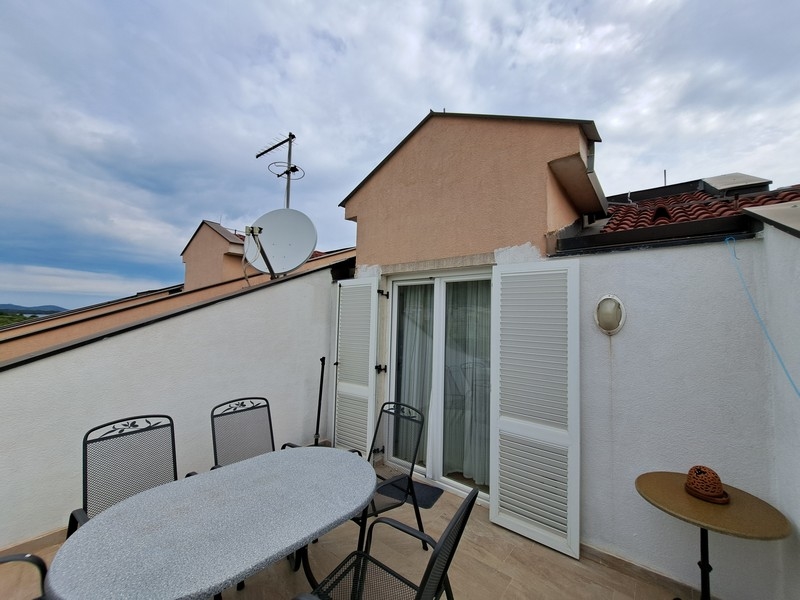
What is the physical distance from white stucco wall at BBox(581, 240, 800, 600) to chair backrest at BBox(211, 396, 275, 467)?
124 inches

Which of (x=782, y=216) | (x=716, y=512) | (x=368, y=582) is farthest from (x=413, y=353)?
(x=782, y=216)

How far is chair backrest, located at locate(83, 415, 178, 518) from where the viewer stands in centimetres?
219

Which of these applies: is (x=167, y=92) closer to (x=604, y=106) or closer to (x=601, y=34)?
(x=601, y=34)

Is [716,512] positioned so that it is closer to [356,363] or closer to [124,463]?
[356,363]

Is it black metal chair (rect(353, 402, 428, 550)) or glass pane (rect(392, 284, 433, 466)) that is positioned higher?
glass pane (rect(392, 284, 433, 466))

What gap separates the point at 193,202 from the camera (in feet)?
31.7

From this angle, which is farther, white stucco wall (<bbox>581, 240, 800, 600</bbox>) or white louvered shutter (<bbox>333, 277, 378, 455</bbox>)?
white louvered shutter (<bbox>333, 277, 378, 455</bbox>)

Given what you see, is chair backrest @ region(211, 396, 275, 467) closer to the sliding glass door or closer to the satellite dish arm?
the sliding glass door

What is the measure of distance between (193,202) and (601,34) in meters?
10.8

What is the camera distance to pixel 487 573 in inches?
101

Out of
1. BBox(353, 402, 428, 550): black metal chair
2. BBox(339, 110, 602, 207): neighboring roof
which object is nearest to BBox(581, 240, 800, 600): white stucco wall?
BBox(339, 110, 602, 207): neighboring roof

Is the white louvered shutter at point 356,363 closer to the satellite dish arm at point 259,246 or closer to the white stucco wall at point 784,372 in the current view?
the satellite dish arm at point 259,246

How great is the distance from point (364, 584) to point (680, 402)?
2.65 metres

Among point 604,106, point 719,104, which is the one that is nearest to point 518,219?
point 604,106
